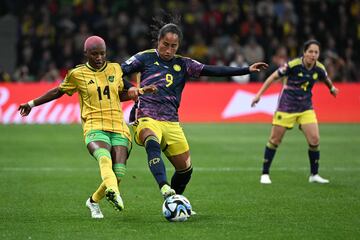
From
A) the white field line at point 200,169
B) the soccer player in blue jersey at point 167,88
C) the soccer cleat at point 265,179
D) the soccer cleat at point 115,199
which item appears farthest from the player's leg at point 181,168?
the white field line at point 200,169

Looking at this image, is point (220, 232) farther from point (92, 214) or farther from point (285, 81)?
point (285, 81)

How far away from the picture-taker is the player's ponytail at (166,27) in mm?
9375

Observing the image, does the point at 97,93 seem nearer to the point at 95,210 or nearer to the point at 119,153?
the point at 119,153

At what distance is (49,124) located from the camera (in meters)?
24.5

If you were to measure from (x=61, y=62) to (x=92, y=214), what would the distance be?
19.4 m

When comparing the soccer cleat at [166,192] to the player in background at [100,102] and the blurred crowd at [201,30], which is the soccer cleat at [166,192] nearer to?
the player in background at [100,102]

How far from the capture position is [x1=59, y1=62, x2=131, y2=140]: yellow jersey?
9.14 m

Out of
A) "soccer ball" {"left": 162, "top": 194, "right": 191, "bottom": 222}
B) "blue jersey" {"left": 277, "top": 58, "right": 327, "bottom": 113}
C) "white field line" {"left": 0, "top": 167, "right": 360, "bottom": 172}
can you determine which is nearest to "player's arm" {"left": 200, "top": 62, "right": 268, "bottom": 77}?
"soccer ball" {"left": 162, "top": 194, "right": 191, "bottom": 222}

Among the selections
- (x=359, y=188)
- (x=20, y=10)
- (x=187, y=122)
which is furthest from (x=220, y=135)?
(x=20, y=10)

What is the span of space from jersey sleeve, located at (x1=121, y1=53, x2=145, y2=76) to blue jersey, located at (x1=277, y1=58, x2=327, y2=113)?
4.18m

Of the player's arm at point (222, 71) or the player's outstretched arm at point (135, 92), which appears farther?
the player's arm at point (222, 71)

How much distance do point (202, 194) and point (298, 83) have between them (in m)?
2.92

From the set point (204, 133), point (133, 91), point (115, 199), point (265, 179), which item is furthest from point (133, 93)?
point (204, 133)

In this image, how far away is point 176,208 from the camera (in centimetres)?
867
